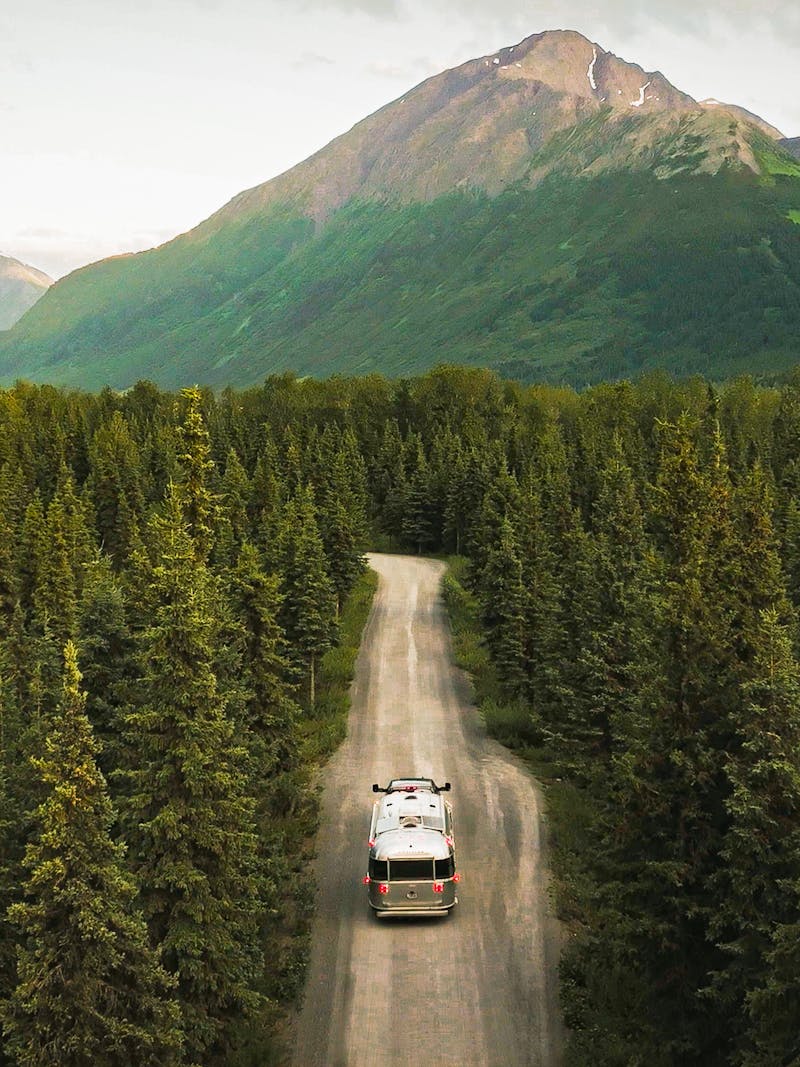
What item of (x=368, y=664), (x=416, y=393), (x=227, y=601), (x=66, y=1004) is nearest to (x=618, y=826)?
(x=66, y=1004)

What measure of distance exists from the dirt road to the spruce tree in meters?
5.86

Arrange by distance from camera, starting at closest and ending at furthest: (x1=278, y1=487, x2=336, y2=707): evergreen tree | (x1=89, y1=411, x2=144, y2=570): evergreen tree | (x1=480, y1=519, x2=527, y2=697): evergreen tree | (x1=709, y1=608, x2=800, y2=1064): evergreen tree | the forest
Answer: the forest, (x1=709, y1=608, x2=800, y2=1064): evergreen tree, (x1=278, y1=487, x2=336, y2=707): evergreen tree, (x1=480, y1=519, x2=527, y2=697): evergreen tree, (x1=89, y1=411, x2=144, y2=570): evergreen tree

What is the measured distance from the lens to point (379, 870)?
2639 cm

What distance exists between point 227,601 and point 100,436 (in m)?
77.4

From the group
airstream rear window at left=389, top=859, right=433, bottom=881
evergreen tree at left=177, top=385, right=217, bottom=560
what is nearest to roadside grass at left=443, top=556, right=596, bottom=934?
airstream rear window at left=389, top=859, right=433, bottom=881

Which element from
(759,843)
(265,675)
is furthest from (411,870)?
(759,843)

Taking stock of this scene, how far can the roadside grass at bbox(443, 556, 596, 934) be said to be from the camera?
91.4ft

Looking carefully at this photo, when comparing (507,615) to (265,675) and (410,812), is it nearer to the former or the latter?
(265,675)

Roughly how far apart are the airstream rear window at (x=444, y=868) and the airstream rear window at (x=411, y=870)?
17 cm

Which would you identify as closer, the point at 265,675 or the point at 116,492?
the point at 265,675

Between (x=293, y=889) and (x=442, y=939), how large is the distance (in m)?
4.44

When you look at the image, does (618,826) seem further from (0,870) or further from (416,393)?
(416,393)

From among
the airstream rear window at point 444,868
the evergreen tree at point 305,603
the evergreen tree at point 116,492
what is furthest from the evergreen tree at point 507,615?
the evergreen tree at point 116,492

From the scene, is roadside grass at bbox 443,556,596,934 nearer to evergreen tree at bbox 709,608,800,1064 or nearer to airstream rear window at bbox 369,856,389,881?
evergreen tree at bbox 709,608,800,1064
